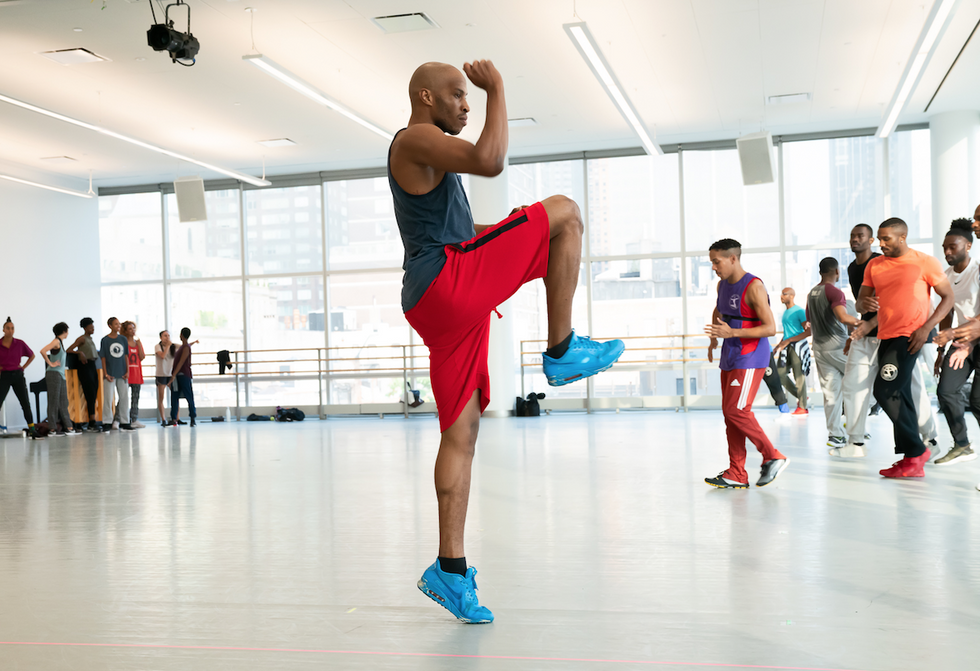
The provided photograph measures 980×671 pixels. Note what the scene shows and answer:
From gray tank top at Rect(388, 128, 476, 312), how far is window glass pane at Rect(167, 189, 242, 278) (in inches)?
521

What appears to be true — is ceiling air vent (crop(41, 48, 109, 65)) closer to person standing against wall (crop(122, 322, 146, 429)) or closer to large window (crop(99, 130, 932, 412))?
person standing against wall (crop(122, 322, 146, 429))

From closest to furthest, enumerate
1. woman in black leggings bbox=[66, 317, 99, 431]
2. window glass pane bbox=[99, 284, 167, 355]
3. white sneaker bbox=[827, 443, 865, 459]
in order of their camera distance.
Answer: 1. white sneaker bbox=[827, 443, 865, 459]
2. woman in black leggings bbox=[66, 317, 99, 431]
3. window glass pane bbox=[99, 284, 167, 355]

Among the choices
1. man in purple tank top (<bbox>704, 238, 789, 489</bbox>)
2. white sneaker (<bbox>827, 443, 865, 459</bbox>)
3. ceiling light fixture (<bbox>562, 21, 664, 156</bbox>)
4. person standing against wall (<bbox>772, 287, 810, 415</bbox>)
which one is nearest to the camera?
man in purple tank top (<bbox>704, 238, 789, 489</bbox>)

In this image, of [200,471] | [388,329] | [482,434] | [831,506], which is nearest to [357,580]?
[831,506]

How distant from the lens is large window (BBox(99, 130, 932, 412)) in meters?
12.5

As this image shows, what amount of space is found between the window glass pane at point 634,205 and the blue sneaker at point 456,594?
446 inches

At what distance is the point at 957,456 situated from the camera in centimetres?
529

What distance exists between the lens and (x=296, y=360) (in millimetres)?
14273

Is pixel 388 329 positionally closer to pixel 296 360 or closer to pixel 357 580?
pixel 296 360

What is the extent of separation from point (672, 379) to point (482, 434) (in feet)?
15.8

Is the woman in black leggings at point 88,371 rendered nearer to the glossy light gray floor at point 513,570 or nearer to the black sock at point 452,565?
the glossy light gray floor at point 513,570

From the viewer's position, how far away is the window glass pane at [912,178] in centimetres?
1198

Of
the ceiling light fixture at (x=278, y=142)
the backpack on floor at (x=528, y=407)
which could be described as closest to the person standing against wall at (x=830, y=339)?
the backpack on floor at (x=528, y=407)

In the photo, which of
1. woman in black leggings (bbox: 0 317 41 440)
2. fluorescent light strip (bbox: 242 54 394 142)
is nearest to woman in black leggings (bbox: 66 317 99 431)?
woman in black leggings (bbox: 0 317 41 440)
